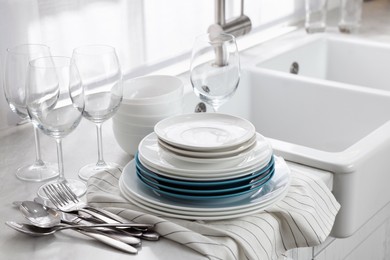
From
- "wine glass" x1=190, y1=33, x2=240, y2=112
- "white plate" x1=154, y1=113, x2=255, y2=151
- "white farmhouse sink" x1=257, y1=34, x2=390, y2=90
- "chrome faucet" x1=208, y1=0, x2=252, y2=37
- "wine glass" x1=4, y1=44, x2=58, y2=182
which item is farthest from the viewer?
"white farmhouse sink" x1=257, y1=34, x2=390, y2=90

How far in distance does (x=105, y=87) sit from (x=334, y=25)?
1294 mm

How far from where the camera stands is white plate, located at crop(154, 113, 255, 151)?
118 centimetres

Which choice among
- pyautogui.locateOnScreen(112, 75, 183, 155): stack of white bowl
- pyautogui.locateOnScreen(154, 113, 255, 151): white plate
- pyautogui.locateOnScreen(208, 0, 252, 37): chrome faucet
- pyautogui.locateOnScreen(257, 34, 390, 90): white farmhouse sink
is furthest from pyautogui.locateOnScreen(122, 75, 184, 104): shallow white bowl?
pyautogui.locateOnScreen(257, 34, 390, 90): white farmhouse sink

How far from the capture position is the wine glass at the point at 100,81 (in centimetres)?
125

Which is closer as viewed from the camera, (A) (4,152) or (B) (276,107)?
(A) (4,152)

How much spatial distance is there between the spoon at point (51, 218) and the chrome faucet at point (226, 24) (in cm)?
78

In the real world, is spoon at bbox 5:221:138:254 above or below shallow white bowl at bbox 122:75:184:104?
below

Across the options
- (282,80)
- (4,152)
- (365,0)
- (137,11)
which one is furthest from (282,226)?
(365,0)

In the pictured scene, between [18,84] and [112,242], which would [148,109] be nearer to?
[18,84]

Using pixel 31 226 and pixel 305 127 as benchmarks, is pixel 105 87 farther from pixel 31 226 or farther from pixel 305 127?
pixel 305 127

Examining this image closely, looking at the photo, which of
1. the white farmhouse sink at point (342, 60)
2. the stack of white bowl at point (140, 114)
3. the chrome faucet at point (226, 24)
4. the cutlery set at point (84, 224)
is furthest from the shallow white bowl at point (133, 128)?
the white farmhouse sink at point (342, 60)

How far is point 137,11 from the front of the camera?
1.84 meters

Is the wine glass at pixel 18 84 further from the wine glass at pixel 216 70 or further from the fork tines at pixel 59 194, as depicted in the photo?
the wine glass at pixel 216 70

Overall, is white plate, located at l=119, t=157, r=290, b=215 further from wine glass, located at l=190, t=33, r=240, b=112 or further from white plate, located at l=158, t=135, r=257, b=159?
wine glass, located at l=190, t=33, r=240, b=112
